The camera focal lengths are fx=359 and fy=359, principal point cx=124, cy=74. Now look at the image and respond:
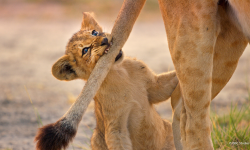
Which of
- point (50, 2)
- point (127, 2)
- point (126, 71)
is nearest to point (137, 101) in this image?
point (126, 71)

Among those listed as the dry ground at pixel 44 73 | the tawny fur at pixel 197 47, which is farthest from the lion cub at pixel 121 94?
the dry ground at pixel 44 73

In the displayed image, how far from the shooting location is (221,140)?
9.61 feet

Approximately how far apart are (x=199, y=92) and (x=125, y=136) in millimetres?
802

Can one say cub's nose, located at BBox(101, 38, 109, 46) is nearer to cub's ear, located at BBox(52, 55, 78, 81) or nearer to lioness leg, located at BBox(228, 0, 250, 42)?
cub's ear, located at BBox(52, 55, 78, 81)

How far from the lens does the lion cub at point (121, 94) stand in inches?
102

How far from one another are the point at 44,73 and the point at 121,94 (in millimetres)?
3960

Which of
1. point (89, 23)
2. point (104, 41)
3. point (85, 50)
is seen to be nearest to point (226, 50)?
point (104, 41)

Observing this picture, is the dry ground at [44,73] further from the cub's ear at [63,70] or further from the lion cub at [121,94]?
the cub's ear at [63,70]

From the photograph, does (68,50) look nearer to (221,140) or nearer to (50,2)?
(221,140)

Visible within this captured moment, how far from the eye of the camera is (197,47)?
195 centimetres

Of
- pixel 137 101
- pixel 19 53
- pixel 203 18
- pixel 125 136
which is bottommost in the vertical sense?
pixel 125 136

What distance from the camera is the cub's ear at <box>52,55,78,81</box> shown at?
101 inches

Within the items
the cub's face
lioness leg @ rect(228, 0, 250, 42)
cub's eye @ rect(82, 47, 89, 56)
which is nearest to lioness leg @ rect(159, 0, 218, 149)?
lioness leg @ rect(228, 0, 250, 42)

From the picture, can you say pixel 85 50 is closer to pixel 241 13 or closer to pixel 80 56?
pixel 80 56
